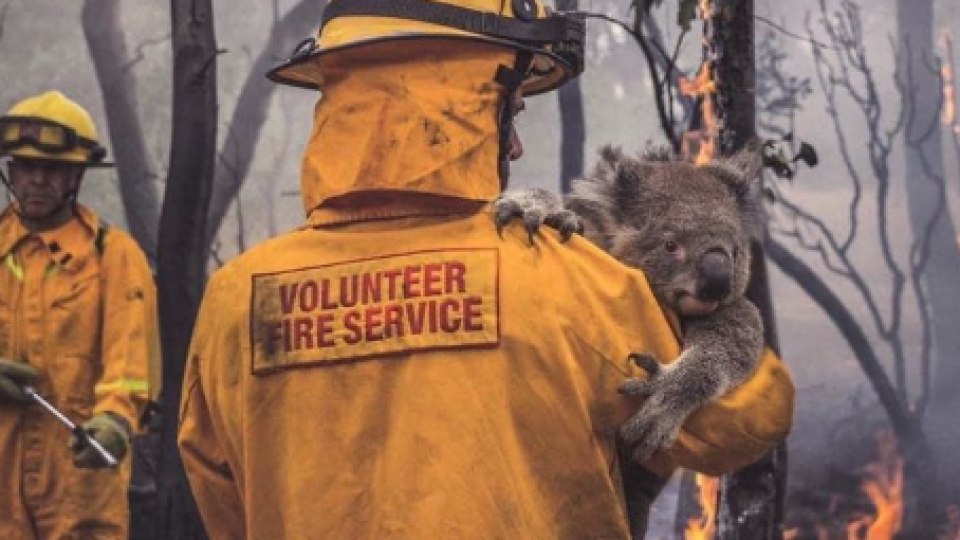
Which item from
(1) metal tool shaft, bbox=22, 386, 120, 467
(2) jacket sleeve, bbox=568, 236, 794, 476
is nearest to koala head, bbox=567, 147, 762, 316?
(2) jacket sleeve, bbox=568, 236, 794, 476

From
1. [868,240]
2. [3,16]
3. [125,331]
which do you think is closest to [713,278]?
[125,331]

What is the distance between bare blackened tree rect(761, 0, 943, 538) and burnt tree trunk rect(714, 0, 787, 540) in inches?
113

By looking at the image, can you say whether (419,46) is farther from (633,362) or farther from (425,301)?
(633,362)

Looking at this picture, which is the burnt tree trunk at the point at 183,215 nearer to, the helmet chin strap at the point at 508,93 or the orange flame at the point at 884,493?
the orange flame at the point at 884,493

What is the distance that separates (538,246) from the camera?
2314 millimetres

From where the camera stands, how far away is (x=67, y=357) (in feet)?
17.7

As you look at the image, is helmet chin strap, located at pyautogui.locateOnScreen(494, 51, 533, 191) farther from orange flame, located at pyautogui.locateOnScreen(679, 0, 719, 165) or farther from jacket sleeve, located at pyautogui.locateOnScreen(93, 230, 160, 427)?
jacket sleeve, located at pyautogui.locateOnScreen(93, 230, 160, 427)

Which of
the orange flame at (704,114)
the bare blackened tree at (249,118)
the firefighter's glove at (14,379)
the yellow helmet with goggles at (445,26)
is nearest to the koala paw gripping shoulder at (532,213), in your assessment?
the yellow helmet with goggles at (445,26)

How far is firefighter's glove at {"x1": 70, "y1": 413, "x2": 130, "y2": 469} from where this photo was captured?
511cm

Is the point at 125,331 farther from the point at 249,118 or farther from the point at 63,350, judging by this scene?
the point at 249,118

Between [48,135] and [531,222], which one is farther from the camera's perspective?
[48,135]

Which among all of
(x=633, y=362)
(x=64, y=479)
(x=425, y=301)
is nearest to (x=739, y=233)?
(x=633, y=362)

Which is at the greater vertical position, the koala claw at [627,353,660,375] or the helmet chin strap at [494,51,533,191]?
the helmet chin strap at [494,51,533,191]

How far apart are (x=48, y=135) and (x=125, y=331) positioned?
2.97ft
